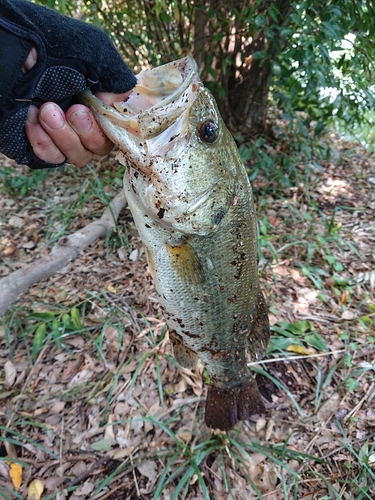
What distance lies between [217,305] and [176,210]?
Result: 0.50 m

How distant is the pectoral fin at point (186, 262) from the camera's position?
1.50m

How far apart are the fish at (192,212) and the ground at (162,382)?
597 millimetres

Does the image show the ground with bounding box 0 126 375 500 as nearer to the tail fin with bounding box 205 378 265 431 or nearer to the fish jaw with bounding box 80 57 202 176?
the tail fin with bounding box 205 378 265 431

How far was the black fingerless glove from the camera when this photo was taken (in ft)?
3.56

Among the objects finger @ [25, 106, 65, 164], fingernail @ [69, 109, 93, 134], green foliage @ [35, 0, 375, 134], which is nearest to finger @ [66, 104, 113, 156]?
fingernail @ [69, 109, 93, 134]

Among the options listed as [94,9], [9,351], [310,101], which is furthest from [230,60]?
[9,351]

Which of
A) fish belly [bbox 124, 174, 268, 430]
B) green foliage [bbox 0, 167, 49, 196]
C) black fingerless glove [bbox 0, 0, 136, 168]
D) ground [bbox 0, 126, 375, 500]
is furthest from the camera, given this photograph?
green foliage [bbox 0, 167, 49, 196]

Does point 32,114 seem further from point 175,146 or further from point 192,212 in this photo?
point 192,212

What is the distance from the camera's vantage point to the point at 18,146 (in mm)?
1287

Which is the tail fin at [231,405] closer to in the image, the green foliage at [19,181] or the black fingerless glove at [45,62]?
the black fingerless glove at [45,62]

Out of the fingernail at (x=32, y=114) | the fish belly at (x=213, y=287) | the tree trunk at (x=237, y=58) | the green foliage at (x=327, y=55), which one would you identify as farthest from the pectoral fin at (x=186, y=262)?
the tree trunk at (x=237, y=58)

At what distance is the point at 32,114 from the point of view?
1.26m

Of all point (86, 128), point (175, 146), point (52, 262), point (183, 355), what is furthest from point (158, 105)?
point (52, 262)

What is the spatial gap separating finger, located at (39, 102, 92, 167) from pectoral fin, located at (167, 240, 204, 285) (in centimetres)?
50
